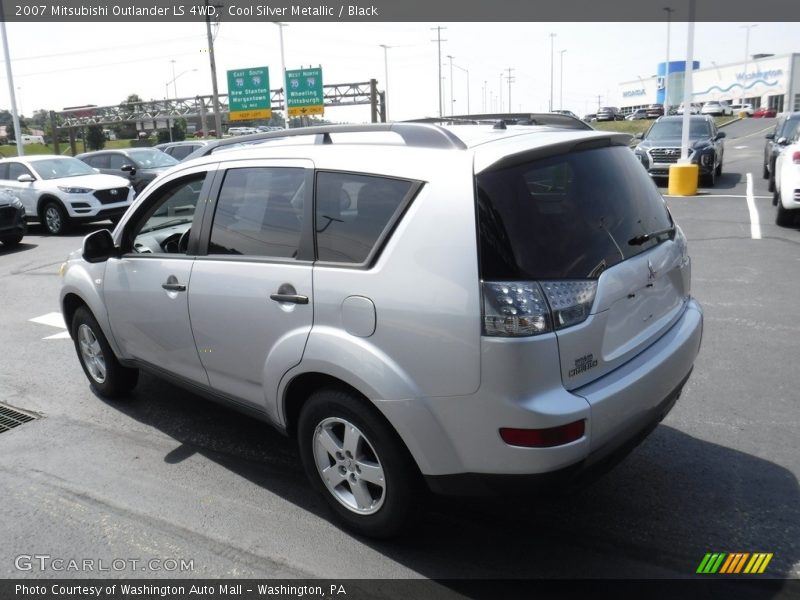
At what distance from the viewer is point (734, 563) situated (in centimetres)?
297

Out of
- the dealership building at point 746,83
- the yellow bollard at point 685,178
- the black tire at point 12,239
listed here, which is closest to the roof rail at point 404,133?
the black tire at point 12,239

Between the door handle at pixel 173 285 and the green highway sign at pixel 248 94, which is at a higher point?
the green highway sign at pixel 248 94

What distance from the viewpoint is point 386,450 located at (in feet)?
9.59

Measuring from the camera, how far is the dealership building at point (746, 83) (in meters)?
78.9

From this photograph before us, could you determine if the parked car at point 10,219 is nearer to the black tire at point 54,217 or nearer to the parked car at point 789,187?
the black tire at point 54,217

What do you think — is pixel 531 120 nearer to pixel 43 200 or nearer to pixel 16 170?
pixel 43 200

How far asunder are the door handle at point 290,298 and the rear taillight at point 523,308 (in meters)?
0.93

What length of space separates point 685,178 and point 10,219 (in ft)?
46.3

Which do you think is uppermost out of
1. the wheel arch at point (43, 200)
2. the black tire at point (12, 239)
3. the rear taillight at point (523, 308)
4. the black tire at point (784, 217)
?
the rear taillight at point (523, 308)

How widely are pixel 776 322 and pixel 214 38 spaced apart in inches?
1324

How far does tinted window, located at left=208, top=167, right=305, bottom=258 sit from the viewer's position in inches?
133

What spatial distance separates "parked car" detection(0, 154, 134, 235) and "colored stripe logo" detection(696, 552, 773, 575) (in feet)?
47.4

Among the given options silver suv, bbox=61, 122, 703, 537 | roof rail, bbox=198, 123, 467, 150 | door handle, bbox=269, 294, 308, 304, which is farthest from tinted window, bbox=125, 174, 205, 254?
door handle, bbox=269, 294, 308, 304

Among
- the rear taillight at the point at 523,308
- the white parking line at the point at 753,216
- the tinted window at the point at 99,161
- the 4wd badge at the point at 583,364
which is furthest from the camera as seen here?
the tinted window at the point at 99,161
